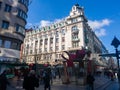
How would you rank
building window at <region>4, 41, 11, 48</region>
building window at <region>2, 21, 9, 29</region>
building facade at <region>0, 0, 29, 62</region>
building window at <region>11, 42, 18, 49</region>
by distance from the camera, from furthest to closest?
1. building window at <region>11, 42, 18, 49</region>
2. building window at <region>2, 21, 9, 29</region>
3. building window at <region>4, 41, 11, 48</region>
4. building facade at <region>0, 0, 29, 62</region>

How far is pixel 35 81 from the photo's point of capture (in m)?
7.44

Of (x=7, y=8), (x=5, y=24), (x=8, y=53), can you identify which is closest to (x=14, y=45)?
(x=8, y=53)

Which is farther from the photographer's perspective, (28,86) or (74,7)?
(74,7)

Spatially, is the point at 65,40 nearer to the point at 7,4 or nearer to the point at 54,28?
the point at 54,28

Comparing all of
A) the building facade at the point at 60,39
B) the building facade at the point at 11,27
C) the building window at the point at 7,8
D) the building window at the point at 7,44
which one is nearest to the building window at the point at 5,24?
the building facade at the point at 11,27

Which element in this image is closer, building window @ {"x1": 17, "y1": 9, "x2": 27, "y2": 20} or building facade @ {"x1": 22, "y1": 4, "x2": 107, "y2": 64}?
building window @ {"x1": 17, "y1": 9, "x2": 27, "y2": 20}

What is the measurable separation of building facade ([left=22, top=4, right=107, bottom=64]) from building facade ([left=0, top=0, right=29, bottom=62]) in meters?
22.2

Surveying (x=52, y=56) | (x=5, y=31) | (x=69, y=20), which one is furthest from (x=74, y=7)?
(x=5, y=31)

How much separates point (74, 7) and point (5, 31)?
118ft

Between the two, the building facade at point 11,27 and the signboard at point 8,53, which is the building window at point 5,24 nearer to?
the building facade at point 11,27

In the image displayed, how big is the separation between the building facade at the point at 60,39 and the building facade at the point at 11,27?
72.8ft

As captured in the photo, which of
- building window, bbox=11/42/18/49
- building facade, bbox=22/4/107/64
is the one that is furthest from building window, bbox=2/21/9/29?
building facade, bbox=22/4/107/64

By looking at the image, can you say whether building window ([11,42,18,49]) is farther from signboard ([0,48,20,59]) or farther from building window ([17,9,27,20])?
building window ([17,9,27,20])

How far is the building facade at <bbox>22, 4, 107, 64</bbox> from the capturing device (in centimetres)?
5023
